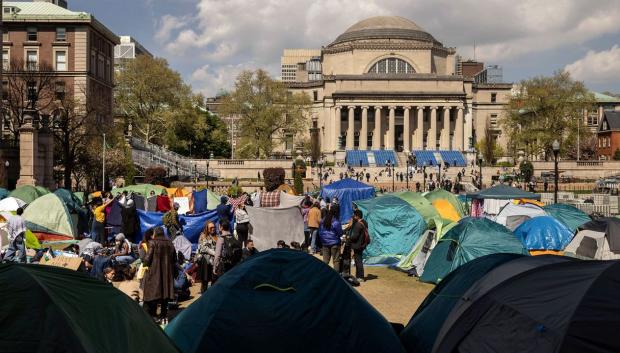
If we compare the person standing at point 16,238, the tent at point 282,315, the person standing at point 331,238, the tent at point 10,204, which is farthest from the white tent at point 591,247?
the tent at point 10,204

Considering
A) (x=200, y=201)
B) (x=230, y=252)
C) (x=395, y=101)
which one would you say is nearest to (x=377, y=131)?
(x=395, y=101)

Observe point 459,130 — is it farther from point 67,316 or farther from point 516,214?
point 67,316

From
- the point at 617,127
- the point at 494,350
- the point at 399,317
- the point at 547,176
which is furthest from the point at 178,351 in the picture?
the point at 617,127

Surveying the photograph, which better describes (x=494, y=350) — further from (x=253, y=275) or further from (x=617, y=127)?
(x=617, y=127)

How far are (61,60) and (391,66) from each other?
56.4m

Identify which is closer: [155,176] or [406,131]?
[155,176]

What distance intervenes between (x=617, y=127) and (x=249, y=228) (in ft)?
280

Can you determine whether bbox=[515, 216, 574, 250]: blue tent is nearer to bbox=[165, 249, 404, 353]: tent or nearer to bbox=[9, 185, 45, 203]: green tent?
bbox=[165, 249, 404, 353]: tent

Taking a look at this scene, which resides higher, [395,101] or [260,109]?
[395,101]

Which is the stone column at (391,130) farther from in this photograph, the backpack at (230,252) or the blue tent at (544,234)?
the backpack at (230,252)

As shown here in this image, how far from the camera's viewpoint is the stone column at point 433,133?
308 feet

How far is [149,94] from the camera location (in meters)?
70.6

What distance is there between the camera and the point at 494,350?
22.5 feet

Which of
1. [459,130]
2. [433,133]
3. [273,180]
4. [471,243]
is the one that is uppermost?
[459,130]
